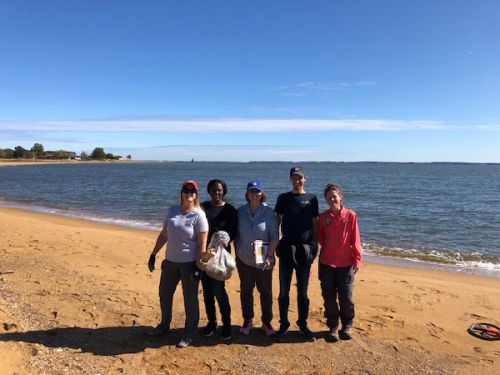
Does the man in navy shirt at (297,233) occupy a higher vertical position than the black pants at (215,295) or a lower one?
higher

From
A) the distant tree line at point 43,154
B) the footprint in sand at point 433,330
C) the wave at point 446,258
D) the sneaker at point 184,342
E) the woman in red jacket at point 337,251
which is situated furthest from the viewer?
the distant tree line at point 43,154

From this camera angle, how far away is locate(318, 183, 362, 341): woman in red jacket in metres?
4.53

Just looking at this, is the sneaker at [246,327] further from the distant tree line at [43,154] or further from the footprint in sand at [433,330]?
the distant tree line at [43,154]

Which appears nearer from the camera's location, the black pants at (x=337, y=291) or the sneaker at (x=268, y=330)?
the black pants at (x=337, y=291)

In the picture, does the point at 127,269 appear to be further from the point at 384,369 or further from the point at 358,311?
the point at 384,369

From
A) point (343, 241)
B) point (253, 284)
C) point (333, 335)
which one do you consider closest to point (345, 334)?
point (333, 335)

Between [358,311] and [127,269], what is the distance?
4.46 m

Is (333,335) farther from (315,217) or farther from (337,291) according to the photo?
(315,217)

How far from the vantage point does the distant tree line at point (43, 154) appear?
140363 mm

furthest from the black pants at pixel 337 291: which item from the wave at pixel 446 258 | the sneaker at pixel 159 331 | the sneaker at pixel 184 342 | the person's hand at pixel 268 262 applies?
the wave at pixel 446 258

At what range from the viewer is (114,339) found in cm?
458

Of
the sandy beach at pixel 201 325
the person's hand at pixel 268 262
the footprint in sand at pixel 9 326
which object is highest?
the person's hand at pixel 268 262

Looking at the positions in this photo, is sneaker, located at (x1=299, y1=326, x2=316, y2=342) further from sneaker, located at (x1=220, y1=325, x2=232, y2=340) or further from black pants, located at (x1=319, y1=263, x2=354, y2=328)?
sneaker, located at (x1=220, y1=325, x2=232, y2=340)

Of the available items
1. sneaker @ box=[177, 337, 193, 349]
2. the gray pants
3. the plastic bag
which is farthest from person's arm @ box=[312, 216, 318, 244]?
sneaker @ box=[177, 337, 193, 349]
